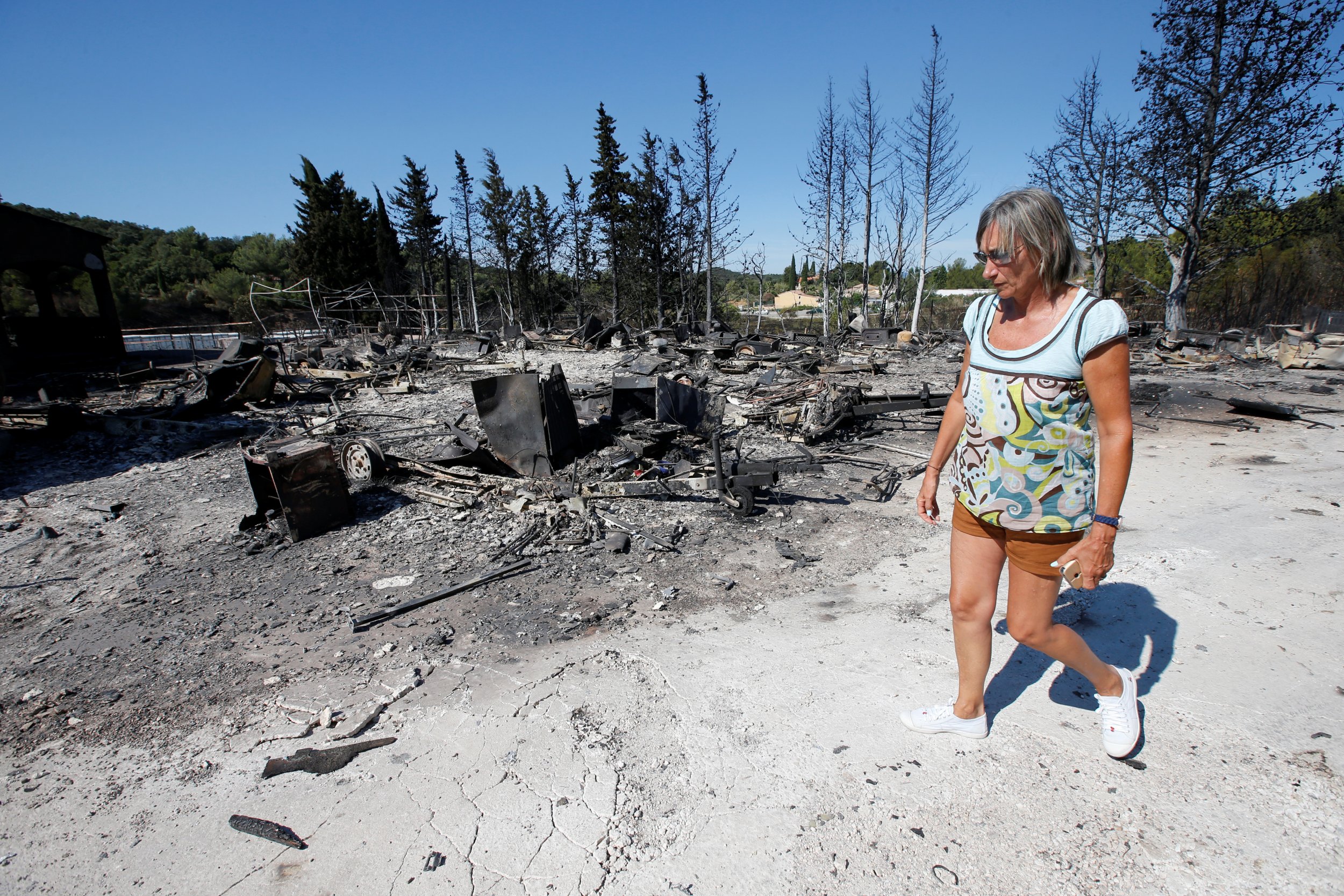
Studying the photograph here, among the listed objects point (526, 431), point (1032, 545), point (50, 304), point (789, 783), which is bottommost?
point (789, 783)

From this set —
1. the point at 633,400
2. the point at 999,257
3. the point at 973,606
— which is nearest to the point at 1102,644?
the point at 973,606

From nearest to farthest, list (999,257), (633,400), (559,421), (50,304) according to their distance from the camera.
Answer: (999,257)
(559,421)
(633,400)
(50,304)

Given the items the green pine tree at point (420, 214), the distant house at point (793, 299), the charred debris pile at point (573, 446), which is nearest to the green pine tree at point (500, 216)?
the green pine tree at point (420, 214)

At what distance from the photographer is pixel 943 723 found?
2.33 meters

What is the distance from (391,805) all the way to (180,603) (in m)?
3.52

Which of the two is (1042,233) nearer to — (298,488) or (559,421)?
(559,421)

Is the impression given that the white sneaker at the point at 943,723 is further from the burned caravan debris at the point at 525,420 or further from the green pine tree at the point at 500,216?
the green pine tree at the point at 500,216

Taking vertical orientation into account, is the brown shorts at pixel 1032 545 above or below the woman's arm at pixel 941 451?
below

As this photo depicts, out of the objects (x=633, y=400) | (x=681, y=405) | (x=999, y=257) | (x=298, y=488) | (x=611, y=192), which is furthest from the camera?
(x=611, y=192)

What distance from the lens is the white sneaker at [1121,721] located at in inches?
83.4

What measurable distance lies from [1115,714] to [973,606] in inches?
26.3

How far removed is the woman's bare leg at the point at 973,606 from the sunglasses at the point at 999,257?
0.94 metres

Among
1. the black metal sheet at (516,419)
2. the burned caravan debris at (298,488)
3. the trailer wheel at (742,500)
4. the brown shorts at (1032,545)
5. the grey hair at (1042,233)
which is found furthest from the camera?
the black metal sheet at (516,419)

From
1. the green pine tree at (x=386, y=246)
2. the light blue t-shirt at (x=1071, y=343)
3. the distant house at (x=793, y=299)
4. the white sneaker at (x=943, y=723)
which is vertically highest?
the green pine tree at (x=386, y=246)
